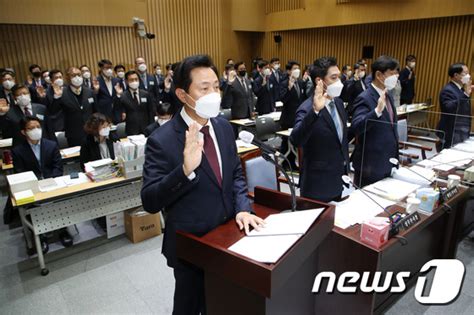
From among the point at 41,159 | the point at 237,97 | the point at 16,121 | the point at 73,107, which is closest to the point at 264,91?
the point at 237,97

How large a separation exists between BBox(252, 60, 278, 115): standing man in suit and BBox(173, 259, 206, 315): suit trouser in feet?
21.7

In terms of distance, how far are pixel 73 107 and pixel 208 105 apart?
4.72 metres

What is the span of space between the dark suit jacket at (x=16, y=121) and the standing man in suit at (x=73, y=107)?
0.38 metres

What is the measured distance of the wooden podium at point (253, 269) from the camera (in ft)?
3.88

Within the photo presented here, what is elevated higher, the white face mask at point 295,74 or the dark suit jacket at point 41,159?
the white face mask at point 295,74

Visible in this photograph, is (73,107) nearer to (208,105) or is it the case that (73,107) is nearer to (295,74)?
(295,74)

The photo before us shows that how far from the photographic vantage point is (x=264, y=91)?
26.0 ft

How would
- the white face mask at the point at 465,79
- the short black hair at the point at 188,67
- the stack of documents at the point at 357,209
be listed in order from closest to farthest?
the short black hair at the point at 188,67 → the stack of documents at the point at 357,209 → the white face mask at the point at 465,79

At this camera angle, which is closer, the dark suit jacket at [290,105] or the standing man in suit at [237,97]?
the dark suit jacket at [290,105]

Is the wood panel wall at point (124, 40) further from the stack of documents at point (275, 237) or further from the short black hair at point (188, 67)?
the stack of documents at point (275, 237)

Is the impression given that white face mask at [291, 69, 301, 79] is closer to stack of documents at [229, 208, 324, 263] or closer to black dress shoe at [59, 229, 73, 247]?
black dress shoe at [59, 229, 73, 247]

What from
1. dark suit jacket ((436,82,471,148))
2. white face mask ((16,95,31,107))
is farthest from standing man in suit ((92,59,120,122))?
dark suit jacket ((436,82,471,148))

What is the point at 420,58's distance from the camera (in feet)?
29.9

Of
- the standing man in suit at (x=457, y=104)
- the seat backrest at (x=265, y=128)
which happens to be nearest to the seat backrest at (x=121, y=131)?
the seat backrest at (x=265, y=128)
